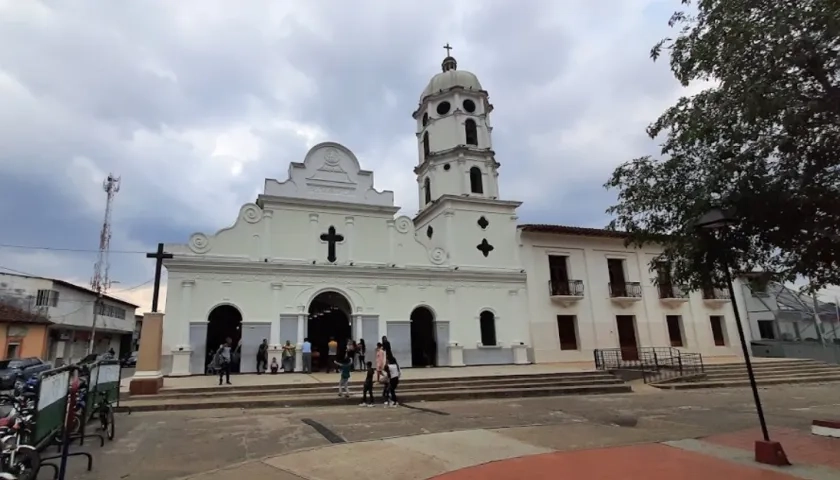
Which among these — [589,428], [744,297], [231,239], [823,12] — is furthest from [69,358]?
[744,297]

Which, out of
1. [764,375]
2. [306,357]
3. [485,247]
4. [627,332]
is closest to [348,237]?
[306,357]

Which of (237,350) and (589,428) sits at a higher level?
(237,350)

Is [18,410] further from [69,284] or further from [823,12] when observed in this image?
[69,284]

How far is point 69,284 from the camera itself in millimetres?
34469

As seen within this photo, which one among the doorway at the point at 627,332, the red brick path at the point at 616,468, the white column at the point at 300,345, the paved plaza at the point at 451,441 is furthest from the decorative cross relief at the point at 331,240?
the red brick path at the point at 616,468

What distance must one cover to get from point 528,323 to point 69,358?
107 ft

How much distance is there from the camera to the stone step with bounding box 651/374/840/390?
54.0ft

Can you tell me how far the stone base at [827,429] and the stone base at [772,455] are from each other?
2.33 meters

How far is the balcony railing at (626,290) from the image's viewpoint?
2517cm

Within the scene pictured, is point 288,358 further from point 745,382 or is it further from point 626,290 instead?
point 626,290

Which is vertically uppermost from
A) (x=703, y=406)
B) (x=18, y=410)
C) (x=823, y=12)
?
(x=823, y=12)

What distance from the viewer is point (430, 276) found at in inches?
867

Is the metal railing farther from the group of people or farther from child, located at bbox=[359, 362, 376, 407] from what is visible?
child, located at bbox=[359, 362, 376, 407]

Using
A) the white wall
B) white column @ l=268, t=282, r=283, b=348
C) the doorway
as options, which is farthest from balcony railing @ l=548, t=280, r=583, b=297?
white column @ l=268, t=282, r=283, b=348
